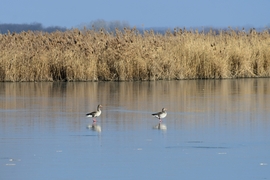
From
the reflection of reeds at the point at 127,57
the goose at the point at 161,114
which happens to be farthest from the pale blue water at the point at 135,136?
the reflection of reeds at the point at 127,57

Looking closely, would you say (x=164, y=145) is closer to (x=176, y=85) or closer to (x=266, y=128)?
(x=266, y=128)

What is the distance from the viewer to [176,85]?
1955cm

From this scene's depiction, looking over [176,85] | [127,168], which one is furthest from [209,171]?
[176,85]

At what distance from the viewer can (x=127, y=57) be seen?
70.9 ft

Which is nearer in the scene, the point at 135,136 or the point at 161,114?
the point at 135,136

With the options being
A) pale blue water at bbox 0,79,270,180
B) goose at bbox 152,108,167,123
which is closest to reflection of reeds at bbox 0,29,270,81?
pale blue water at bbox 0,79,270,180

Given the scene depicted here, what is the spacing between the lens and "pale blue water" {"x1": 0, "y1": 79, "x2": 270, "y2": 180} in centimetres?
746

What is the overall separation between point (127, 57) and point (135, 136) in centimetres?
1189

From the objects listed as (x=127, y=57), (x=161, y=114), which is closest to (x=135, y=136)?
(x=161, y=114)

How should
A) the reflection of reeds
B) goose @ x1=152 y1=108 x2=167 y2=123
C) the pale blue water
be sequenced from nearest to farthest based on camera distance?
the pale blue water, goose @ x1=152 y1=108 x2=167 y2=123, the reflection of reeds

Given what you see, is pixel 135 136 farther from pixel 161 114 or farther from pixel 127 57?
pixel 127 57

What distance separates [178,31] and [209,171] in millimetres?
17165

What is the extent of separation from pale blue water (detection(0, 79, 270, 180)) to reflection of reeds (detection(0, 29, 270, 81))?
4.23 m

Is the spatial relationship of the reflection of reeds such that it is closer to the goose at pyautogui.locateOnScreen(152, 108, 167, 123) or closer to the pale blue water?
the pale blue water
